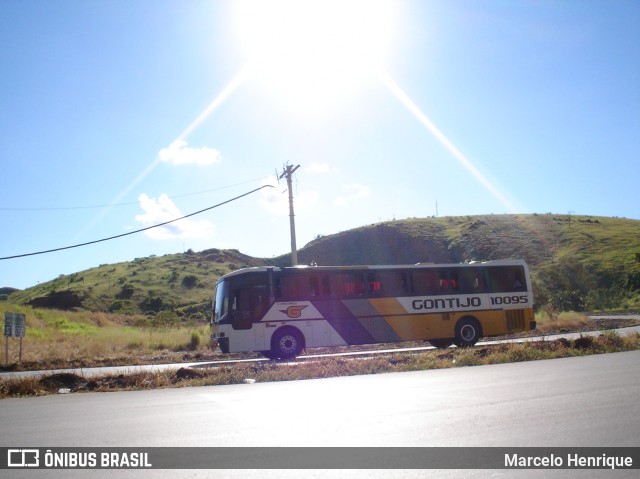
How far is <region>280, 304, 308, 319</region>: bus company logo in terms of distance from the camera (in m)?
20.8

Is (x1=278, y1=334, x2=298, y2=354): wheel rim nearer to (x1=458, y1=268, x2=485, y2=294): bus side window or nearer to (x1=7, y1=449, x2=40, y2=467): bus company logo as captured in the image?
(x1=458, y1=268, x2=485, y2=294): bus side window

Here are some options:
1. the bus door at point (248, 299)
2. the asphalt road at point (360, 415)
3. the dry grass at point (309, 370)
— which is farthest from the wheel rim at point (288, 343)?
the asphalt road at point (360, 415)

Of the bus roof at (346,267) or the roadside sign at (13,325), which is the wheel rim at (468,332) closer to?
the bus roof at (346,267)

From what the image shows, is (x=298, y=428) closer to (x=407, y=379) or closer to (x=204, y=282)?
(x=407, y=379)

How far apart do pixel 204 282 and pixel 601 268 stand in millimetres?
47410

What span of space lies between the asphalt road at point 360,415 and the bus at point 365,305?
8806 mm

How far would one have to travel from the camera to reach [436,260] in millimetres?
77438

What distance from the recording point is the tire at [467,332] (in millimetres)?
22750

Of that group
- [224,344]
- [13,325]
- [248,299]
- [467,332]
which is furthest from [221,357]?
[467,332]

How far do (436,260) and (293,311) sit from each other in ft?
193

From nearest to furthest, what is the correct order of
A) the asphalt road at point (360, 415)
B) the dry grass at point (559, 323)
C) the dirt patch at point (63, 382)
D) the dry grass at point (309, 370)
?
the asphalt road at point (360, 415) → the dry grass at point (309, 370) → the dirt patch at point (63, 382) → the dry grass at point (559, 323)

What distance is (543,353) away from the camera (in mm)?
15047

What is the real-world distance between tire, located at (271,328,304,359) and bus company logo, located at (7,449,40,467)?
1445cm

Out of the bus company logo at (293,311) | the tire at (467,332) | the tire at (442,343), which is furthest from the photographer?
the tire at (442,343)
